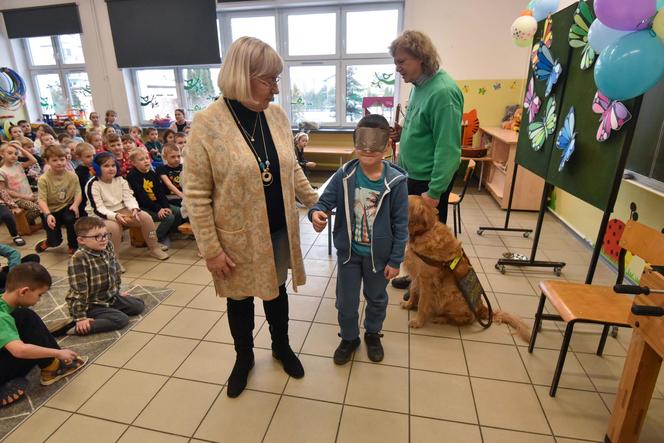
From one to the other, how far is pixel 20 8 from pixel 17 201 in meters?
5.44

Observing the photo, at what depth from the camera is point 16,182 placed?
415 cm

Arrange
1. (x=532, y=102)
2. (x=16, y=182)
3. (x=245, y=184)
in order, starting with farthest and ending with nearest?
(x=16, y=182), (x=532, y=102), (x=245, y=184)

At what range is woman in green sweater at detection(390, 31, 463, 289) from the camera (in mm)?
2049

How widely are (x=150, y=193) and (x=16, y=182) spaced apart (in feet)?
5.86

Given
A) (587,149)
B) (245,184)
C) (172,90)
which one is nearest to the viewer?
(245,184)

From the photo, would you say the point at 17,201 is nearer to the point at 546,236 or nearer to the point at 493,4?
the point at 546,236

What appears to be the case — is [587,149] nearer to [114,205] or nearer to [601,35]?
[601,35]

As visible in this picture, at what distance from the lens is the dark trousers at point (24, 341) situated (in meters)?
1.81

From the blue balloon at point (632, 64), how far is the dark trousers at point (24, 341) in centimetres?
303

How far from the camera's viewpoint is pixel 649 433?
1602mm

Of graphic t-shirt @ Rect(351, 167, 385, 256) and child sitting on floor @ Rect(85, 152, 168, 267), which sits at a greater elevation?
graphic t-shirt @ Rect(351, 167, 385, 256)

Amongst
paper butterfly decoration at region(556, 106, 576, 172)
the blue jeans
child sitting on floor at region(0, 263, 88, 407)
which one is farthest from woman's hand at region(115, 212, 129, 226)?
paper butterfly decoration at region(556, 106, 576, 172)

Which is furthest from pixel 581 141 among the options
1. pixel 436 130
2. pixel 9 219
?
pixel 9 219

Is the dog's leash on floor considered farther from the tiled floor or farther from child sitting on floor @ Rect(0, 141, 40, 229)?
child sitting on floor @ Rect(0, 141, 40, 229)
